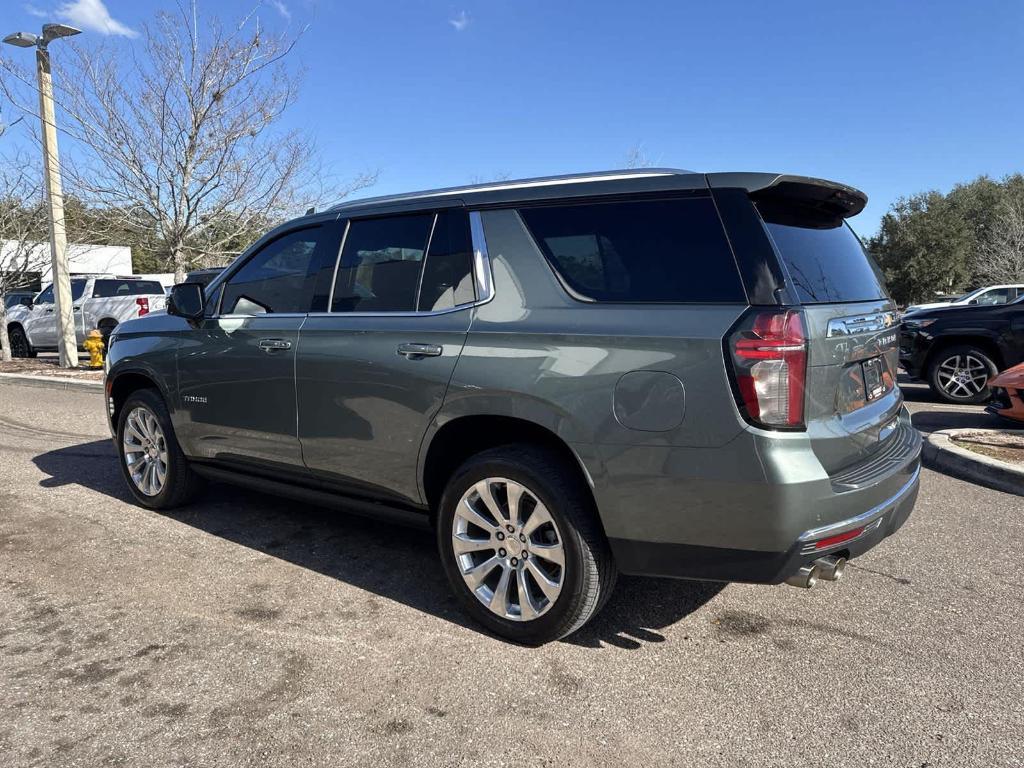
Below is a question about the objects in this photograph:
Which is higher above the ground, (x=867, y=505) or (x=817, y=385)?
(x=817, y=385)

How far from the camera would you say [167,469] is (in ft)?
16.0

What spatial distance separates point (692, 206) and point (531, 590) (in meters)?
1.68

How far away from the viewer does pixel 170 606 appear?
3.55 meters

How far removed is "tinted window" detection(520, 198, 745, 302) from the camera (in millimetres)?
2730

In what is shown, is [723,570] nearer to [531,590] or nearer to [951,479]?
[531,590]

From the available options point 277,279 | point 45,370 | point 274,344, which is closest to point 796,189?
point 274,344

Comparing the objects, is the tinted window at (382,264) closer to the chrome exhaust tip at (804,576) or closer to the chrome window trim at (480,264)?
the chrome window trim at (480,264)

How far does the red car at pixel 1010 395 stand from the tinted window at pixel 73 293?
18.0 meters

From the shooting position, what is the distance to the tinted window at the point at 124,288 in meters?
17.4

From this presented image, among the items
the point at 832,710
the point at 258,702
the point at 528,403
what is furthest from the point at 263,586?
the point at 832,710

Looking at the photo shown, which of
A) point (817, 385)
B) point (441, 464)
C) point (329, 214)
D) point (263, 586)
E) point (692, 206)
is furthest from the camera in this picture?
point (329, 214)

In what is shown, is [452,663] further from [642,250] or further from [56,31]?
[56,31]

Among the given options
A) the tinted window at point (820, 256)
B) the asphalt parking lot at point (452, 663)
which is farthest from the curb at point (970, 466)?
the tinted window at point (820, 256)

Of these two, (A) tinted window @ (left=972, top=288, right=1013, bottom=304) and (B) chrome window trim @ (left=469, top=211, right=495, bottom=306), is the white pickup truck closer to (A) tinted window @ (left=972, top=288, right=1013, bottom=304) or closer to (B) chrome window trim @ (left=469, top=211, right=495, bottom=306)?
(B) chrome window trim @ (left=469, top=211, right=495, bottom=306)
